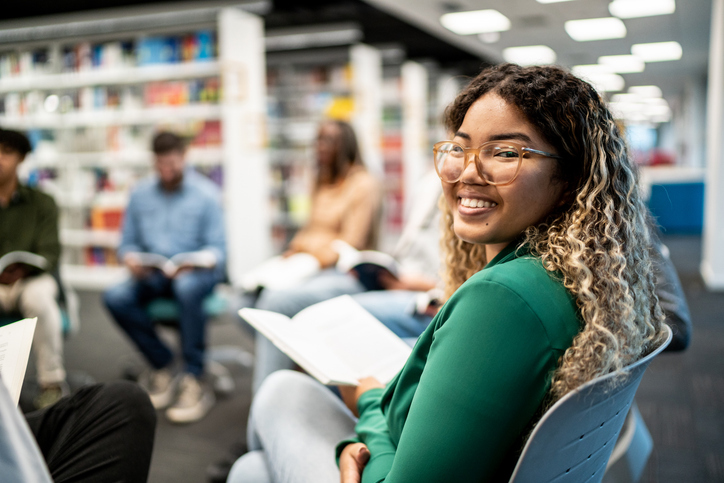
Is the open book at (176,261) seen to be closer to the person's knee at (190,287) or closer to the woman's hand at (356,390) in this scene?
the person's knee at (190,287)

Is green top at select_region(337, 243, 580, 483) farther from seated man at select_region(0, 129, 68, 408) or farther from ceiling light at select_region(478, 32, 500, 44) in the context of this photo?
ceiling light at select_region(478, 32, 500, 44)

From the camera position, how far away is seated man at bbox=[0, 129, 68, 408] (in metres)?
2.46

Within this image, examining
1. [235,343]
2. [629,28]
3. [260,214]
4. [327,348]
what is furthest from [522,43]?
[327,348]

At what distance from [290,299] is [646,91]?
15055 millimetres

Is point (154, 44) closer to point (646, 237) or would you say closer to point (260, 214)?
point (260, 214)

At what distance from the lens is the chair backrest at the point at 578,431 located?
67 centimetres

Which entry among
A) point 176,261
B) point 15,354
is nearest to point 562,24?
point 176,261

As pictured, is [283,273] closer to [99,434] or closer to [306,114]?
[99,434]

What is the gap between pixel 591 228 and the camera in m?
0.82

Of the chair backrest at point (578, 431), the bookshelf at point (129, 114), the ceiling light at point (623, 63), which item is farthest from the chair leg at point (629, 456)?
the ceiling light at point (623, 63)

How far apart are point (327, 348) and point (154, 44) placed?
15.1ft

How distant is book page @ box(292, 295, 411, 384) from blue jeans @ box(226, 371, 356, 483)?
0.30 feet

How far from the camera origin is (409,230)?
89.6 inches

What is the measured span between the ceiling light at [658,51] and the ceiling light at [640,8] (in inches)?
86.7
